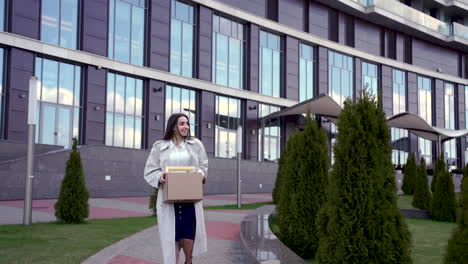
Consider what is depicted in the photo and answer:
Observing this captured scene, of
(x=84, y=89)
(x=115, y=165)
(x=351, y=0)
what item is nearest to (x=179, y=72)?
(x=84, y=89)

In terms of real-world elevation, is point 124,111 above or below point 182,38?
below

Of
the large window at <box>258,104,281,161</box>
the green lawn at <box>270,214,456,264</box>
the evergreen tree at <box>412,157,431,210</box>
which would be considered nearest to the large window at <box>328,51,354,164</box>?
the large window at <box>258,104,281,161</box>

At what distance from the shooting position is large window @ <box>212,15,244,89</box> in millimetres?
32469

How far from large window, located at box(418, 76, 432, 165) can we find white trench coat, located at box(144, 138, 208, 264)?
4732 cm

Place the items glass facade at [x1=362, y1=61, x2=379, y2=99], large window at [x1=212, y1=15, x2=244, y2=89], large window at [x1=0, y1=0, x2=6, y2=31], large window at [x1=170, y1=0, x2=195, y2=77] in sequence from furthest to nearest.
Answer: glass facade at [x1=362, y1=61, x2=379, y2=99]
large window at [x1=212, y1=15, x2=244, y2=89]
large window at [x1=170, y1=0, x2=195, y2=77]
large window at [x1=0, y1=0, x2=6, y2=31]

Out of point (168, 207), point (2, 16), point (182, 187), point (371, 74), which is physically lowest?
point (168, 207)

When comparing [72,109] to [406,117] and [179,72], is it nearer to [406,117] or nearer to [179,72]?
[179,72]

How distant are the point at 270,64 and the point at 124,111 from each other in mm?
12555

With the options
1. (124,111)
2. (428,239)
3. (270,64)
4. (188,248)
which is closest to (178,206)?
(188,248)

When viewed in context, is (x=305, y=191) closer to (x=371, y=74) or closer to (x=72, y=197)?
(x=72, y=197)

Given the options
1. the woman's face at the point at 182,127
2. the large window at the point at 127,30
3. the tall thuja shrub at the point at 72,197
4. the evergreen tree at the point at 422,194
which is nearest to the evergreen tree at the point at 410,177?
the evergreen tree at the point at 422,194

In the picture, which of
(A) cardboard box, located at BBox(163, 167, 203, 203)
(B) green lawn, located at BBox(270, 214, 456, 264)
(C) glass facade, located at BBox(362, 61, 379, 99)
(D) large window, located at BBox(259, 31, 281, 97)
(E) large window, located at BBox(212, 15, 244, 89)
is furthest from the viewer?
(C) glass facade, located at BBox(362, 61, 379, 99)

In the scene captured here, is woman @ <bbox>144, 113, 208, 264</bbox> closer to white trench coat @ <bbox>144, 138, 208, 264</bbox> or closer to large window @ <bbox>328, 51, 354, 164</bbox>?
white trench coat @ <bbox>144, 138, 208, 264</bbox>

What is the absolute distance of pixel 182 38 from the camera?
30.4 metres
